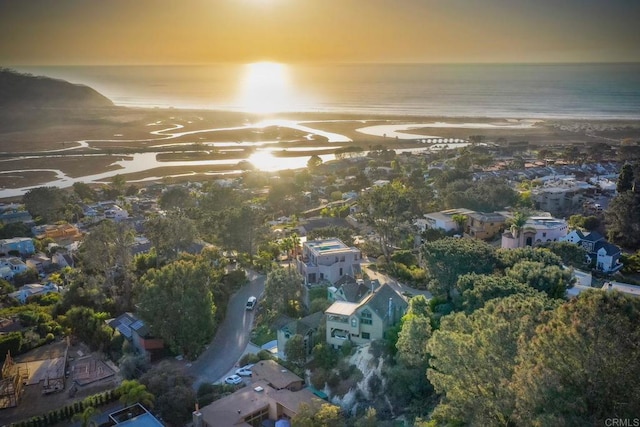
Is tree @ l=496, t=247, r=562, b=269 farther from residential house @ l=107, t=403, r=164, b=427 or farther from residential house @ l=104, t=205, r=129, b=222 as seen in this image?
residential house @ l=104, t=205, r=129, b=222

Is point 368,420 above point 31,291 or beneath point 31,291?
above

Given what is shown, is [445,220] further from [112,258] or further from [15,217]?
[15,217]

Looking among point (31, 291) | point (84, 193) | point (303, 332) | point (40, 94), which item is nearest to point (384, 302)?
point (303, 332)

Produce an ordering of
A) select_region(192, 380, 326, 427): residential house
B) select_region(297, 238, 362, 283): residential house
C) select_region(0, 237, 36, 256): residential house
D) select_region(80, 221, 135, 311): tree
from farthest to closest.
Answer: select_region(0, 237, 36, 256): residential house
select_region(80, 221, 135, 311): tree
select_region(297, 238, 362, 283): residential house
select_region(192, 380, 326, 427): residential house

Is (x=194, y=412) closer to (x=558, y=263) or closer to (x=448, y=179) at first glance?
(x=558, y=263)

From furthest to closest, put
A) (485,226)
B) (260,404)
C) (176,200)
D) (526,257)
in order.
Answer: (176,200) < (485,226) < (526,257) < (260,404)

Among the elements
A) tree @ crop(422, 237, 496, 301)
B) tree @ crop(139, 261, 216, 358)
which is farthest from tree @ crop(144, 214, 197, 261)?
tree @ crop(422, 237, 496, 301)

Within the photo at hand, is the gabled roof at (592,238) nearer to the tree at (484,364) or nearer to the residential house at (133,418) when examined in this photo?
the tree at (484,364)
